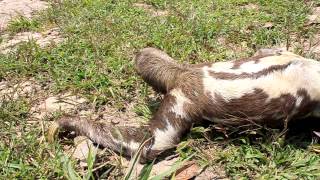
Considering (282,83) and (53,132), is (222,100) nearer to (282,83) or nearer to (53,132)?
(282,83)

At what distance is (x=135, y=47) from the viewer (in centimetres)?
537

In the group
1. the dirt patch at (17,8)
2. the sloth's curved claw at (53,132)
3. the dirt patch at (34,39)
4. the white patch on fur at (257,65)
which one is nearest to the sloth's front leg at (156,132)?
the sloth's curved claw at (53,132)

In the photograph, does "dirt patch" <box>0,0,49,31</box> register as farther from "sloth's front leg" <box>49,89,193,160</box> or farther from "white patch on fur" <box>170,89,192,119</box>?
"white patch on fur" <box>170,89,192,119</box>

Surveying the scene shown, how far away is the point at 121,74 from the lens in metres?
4.89

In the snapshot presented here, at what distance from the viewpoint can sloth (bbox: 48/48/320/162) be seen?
3557 mm

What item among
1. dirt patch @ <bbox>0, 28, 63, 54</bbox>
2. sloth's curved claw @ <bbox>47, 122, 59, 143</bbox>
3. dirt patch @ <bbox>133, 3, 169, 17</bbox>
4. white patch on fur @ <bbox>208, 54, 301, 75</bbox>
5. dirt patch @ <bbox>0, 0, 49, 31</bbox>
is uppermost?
white patch on fur @ <bbox>208, 54, 301, 75</bbox>

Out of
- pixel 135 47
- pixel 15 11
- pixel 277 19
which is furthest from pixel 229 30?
pixel 15 11

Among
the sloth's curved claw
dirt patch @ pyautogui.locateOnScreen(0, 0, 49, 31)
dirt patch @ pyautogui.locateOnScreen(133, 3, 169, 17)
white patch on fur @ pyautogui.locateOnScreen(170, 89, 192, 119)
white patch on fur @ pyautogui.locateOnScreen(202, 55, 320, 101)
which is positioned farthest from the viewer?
dirt patch @ pyautogui.locateOnScreen(0, 0, 49, 31)

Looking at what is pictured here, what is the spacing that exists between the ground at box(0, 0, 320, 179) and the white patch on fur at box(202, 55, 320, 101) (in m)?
0.33

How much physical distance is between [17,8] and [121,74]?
8.23ft

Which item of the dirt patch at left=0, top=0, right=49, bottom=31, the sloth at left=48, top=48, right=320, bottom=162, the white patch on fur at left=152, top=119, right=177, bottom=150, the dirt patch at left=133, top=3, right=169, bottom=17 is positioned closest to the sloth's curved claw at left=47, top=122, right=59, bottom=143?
the sloth at left=48, top=48, right=320, bottom=162

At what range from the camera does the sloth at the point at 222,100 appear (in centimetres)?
356

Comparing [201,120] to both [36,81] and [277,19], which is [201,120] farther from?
[277,19]

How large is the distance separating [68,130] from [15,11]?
291 cm
